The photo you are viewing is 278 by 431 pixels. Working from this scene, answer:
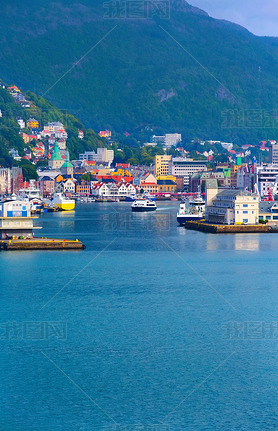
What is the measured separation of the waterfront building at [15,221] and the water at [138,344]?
477 cm

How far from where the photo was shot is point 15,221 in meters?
35.5

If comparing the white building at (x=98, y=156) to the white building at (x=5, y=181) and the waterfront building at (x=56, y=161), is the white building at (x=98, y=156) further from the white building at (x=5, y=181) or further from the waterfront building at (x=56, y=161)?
the white building at (x=5, y=181)

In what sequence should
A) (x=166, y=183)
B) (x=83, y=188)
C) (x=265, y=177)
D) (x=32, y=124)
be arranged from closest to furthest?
(x=265, y=177), (x=83, y=188), (x=166, y=183), (x=32, y=124)

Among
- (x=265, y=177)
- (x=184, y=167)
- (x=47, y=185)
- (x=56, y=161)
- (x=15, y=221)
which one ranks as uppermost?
(x=56, y=161)

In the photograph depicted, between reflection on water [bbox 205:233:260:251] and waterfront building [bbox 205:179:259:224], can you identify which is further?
waterfront building [bbox 205:179:259:224]

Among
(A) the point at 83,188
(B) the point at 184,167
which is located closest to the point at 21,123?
(B) the point at 184,167

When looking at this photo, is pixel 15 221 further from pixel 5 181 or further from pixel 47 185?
pixel 47 185

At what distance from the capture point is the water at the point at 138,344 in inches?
524

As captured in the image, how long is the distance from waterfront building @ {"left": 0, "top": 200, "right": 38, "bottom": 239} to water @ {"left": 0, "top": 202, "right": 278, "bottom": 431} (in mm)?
4771

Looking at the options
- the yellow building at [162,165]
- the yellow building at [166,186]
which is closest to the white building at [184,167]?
the yellow building at [162,165]

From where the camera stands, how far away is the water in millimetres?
13312

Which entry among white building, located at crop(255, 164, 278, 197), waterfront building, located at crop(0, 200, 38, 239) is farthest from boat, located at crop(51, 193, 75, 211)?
waterfront building, located at crop(0, 200, 38, 239)

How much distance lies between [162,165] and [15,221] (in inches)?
4158

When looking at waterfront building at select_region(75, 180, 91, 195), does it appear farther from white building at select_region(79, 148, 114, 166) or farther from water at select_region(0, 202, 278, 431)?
water at select_region(0, 202, 278, 431)
